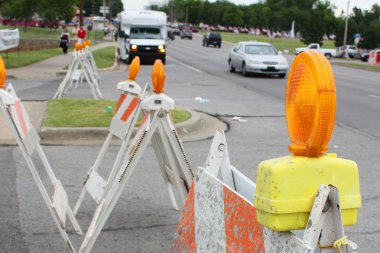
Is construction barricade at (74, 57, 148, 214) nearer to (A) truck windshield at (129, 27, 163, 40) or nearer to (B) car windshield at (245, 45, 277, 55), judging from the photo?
(B) car windshield at (245, 45, 277, 55)

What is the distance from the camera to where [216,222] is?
292cm

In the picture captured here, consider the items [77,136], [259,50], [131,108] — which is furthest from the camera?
[259,50]

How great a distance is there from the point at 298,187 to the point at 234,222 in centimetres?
68

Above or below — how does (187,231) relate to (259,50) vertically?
below

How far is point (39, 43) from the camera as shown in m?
52.5

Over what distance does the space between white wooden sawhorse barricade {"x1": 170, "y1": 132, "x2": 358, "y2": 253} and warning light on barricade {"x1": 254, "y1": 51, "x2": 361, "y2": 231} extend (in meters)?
0.08

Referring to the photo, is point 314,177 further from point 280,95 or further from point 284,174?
point 280,95

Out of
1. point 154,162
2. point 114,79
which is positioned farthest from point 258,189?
point 114,79

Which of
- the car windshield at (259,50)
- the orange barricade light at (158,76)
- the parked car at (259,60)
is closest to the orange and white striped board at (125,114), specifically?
the orange barricade light at (158,76)

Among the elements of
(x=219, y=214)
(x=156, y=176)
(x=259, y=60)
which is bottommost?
(x=156, y=176)

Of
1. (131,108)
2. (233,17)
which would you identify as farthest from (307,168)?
(233,17)

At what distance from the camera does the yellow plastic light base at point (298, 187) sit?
211cm

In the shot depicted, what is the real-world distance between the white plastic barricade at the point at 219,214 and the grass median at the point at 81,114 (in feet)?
22.4

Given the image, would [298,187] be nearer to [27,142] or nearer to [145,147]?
[145,147]
